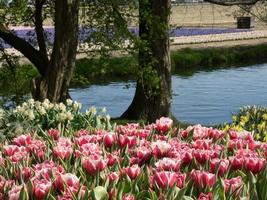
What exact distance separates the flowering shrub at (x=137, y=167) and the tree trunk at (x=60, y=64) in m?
6.39

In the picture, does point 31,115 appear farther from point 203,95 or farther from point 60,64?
point 203,95

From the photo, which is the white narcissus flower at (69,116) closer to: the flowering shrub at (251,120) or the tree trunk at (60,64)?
the flowering shrub at (251,120)

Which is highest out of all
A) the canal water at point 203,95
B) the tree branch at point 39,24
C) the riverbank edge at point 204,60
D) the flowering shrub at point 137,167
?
the tree branch at point 39,24

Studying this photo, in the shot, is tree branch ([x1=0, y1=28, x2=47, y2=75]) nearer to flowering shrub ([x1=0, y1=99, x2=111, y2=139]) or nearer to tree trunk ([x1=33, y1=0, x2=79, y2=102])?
tree trunk ([x1=33, y1=0, x2=79, y2=102])

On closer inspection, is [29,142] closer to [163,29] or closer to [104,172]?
[104,172]

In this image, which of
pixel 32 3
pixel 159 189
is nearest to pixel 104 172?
pixel 159 189

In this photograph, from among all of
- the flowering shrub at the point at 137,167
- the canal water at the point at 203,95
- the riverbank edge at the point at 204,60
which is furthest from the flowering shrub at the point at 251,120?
the riverbank edge at the point at 204,60

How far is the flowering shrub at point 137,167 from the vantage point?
3.43 meters

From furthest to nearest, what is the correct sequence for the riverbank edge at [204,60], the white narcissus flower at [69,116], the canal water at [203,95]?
the riverbank edge at [204,60] < the canal water at [203,95] < the white narcissus flower at [69,116]

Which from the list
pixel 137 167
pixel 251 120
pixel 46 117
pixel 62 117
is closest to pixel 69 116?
pixel 62 117

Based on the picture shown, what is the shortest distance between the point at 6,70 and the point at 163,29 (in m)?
3.79

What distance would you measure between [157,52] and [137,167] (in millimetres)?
11633

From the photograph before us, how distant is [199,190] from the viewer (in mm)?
3584

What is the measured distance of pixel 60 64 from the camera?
1183cm
